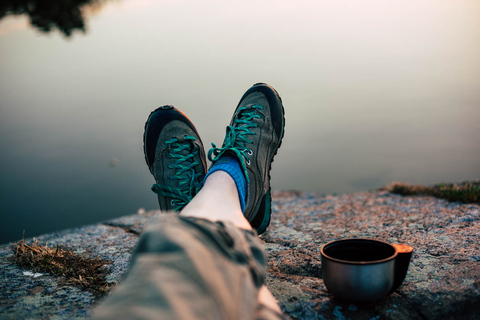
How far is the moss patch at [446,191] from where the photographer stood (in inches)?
70.9

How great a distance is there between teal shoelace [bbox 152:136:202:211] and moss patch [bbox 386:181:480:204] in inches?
51.2

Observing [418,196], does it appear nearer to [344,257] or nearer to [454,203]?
[454,203]

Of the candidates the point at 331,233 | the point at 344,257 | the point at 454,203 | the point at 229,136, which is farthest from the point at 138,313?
the point at 454,203

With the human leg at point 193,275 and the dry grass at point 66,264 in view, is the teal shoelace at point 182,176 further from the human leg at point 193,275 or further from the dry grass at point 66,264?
the human leg at point 193,275

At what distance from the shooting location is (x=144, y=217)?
2.04 m

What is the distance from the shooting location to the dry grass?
1163mm

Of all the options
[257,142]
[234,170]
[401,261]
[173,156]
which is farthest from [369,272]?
[173,156]

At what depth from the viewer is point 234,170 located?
52.9 inches

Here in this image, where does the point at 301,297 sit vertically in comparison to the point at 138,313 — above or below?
below

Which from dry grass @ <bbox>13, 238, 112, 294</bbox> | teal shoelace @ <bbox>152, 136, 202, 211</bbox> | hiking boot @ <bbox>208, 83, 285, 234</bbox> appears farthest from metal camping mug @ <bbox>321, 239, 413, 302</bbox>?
teal shoelace @ <bbox>152, 136, 202, 211</bbox>

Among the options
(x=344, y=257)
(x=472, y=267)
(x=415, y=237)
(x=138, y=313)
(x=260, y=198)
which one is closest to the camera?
(x=138, y=313)

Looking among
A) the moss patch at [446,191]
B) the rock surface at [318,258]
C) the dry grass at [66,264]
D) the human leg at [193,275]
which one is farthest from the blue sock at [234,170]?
the moss patch at [446,191]

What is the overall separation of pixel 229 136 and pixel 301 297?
0.96 meters

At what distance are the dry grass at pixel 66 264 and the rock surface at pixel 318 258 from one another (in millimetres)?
36
